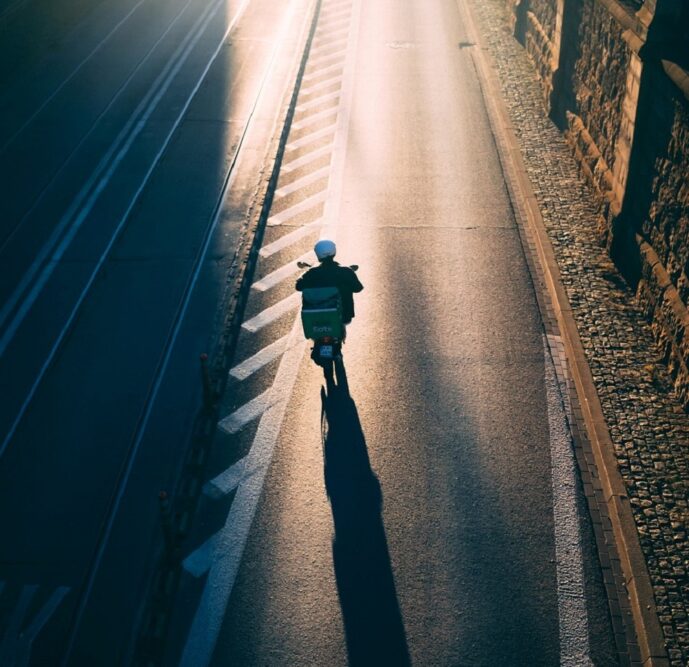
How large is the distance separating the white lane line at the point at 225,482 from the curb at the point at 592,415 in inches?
182

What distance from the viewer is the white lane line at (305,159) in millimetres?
18047

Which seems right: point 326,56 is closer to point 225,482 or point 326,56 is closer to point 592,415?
point 592,415

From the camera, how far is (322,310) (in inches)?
434

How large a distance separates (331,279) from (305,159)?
797 centimetres

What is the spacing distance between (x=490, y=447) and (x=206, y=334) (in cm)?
495

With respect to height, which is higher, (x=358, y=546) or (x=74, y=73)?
(x=74, y=73)

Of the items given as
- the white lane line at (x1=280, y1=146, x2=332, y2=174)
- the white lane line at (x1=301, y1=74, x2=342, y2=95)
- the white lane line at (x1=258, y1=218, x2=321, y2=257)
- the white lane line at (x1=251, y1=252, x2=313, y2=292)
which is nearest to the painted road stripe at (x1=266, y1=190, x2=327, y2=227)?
the white lane line at (x1=258, y1=218, x2=321, y2=257)

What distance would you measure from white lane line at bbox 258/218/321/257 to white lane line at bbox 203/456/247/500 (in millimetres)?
5463

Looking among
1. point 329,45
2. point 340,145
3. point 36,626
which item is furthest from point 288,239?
point 329,45

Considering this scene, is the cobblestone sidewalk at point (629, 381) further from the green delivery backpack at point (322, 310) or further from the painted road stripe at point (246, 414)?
the painted road stripe at point (246, 414)

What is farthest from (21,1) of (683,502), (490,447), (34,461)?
(683,502)

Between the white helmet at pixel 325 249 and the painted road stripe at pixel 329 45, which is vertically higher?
the painted road stripe at pixel 329 45

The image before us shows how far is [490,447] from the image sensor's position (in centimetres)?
1080

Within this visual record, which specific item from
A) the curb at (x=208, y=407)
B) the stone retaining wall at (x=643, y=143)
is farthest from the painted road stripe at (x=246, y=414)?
the stone retaining wall at (x=643, y=143)
